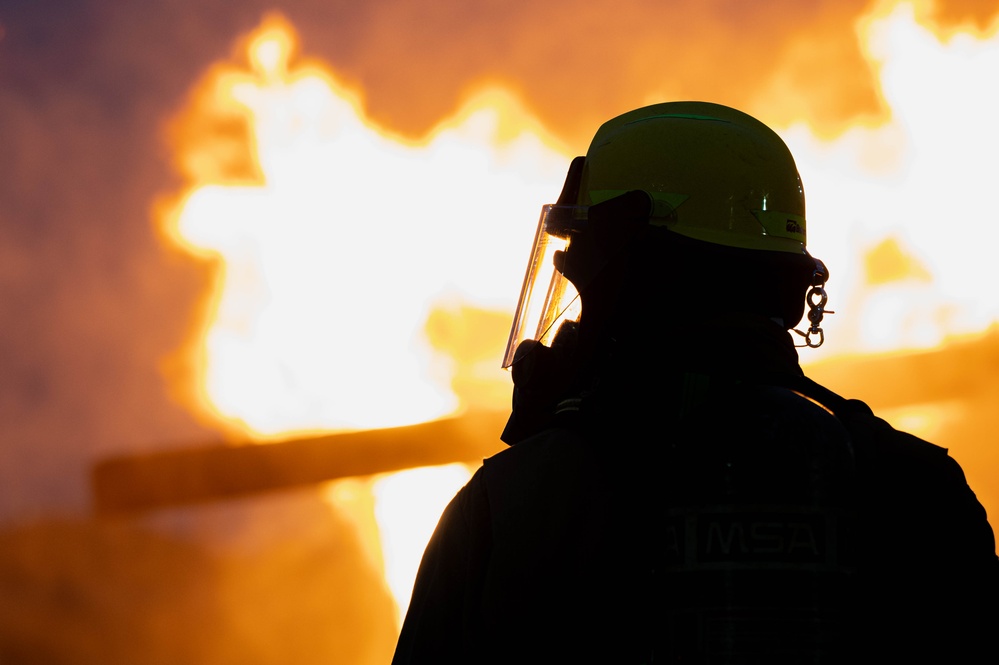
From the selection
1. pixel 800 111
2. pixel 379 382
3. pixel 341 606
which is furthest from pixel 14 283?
pixel 800 111

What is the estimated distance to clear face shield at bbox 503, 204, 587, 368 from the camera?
2207mm

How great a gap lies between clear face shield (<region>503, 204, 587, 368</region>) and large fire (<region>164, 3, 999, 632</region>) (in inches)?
374

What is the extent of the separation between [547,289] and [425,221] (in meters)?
10.2

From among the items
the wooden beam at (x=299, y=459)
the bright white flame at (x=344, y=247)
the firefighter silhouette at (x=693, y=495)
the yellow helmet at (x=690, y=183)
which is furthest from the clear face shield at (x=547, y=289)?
the bright white flame at (x=344, y=247)

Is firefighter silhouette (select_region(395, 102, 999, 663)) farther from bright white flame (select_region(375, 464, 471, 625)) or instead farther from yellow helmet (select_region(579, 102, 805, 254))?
bright white flame (select_region(375, 464, 471, 625))

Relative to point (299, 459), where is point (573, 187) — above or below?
below

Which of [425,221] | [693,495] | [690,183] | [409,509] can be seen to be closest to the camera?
[693,495]

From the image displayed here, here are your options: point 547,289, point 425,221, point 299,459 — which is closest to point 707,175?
point 547,289

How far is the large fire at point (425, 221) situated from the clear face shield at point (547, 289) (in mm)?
9490

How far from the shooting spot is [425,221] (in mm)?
12438

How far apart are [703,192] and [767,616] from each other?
85 cm

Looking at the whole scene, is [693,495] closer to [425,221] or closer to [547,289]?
[547,289]

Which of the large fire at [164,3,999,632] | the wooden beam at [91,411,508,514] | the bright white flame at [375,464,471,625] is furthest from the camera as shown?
the bright white flame at [375,464,471,625]

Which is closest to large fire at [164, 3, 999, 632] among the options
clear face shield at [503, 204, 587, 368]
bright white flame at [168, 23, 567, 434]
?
bright white flame at [168, 23, 567, 434]
